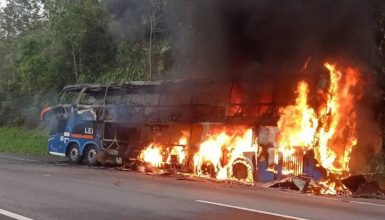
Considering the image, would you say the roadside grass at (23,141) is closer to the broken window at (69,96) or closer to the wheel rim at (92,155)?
the broken window at (69,96)

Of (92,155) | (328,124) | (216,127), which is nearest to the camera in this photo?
(328,124)

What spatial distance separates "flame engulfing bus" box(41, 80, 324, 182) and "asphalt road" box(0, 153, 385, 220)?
1.90 meters

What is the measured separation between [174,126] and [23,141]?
15.8 metres

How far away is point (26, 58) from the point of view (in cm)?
3359

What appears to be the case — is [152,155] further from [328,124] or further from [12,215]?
[12,215]

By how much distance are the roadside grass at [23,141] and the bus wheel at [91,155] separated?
6.33 metres

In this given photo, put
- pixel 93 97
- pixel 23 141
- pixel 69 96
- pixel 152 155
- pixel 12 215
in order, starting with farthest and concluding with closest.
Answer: pixel 23 141 → pixel 69 96 → pixel 93 97 → pixel 152 155 → pixel 12 215

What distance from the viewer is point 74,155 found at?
18656mm

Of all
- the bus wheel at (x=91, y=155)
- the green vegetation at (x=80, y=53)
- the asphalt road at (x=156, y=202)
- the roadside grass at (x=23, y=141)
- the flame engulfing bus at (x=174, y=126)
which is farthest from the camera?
the roadside grass at (x=23, y=141)

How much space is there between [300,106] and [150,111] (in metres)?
5.15

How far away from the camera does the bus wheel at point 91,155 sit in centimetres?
1779

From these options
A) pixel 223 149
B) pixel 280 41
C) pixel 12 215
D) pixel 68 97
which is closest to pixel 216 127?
pixel 223 149

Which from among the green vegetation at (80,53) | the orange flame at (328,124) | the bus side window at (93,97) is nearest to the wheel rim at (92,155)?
the bus side window at (93,97)

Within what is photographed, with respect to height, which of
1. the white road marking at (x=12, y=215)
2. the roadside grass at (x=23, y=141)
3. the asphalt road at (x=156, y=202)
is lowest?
the white road marking at (x=12, y=215)
